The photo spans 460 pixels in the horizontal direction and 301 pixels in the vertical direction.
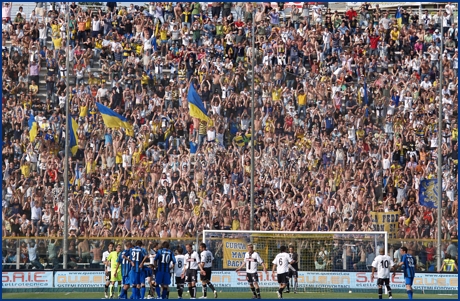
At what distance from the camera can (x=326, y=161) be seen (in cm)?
4319

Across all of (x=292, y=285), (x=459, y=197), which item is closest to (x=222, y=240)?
(x=292, y=285)

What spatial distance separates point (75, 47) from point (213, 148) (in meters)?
7.47

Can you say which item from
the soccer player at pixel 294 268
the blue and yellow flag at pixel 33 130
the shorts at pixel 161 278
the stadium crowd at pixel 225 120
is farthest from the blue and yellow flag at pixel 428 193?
the blue and yellow flag at pixel 33 130

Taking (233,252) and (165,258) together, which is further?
(233,252)

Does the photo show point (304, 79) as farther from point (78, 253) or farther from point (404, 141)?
point (78, 253)

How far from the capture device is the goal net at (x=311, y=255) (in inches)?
1446

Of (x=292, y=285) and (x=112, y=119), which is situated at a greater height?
(x=112, y=119)

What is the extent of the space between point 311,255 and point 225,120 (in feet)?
29.2

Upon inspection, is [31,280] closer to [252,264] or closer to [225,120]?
[252,264]

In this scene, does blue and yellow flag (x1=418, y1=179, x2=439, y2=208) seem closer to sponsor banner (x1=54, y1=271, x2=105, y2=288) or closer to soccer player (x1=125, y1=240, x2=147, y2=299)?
sponsor banner (x1=54, y1=271, x2=105, y2=288)

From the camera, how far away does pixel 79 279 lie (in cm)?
3659

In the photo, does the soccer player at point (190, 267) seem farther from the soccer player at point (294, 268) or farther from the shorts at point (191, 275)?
the soccer player at point (294, 268)

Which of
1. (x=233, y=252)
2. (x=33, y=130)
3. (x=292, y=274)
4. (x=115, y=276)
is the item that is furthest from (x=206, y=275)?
(x=33, y=130)

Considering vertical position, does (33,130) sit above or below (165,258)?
above
